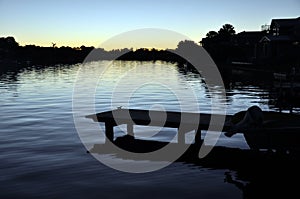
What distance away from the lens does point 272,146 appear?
11633mm

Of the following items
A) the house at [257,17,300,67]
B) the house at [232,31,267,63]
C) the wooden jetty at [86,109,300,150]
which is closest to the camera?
the wooden jetty at [86,109,300,150]

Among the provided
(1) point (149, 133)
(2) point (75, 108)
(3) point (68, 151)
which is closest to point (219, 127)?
(1) point (149, 133)

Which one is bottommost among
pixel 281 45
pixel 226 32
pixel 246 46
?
pixel 281 45

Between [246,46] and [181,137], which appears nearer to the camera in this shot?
[181,137]

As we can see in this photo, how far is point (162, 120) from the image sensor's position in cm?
1406

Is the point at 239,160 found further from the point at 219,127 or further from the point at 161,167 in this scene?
the point at 161,167

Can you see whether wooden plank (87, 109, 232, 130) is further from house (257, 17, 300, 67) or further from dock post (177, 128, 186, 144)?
house (257, 17, 300, 67)

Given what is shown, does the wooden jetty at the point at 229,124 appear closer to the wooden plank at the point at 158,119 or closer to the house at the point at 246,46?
the wooden plank at the point at 158,119

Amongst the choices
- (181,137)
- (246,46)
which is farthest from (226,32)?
(181,137)

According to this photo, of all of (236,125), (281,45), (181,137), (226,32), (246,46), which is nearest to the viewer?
(236,125)

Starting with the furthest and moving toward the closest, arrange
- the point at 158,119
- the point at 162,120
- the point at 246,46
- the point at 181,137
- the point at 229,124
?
1. the point at 246,46
2. the point at 181,137
3. the point at 158,119
4. the point at 162,120
5. the point at 229,124

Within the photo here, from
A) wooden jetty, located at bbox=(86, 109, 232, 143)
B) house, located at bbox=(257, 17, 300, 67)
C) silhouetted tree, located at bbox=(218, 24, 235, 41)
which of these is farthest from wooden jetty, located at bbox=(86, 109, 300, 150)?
silhouetted tree, located at bbox=(218, 24, 235, 41)

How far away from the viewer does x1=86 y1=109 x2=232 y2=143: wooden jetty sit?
13.7 meters

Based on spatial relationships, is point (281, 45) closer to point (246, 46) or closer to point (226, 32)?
point (246, 46)
